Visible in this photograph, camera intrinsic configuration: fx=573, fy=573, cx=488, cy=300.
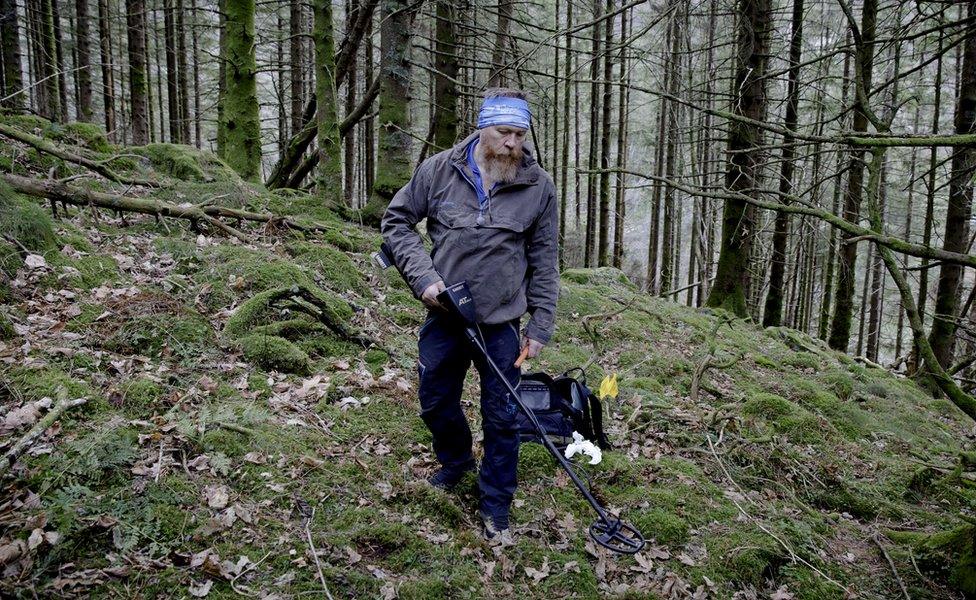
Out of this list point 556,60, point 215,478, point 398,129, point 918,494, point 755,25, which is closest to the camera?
point 215,478

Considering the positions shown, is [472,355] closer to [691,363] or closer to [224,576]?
[224,576]

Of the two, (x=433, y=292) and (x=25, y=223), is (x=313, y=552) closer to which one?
(x=433, y=292)

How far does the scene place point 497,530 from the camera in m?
3.52

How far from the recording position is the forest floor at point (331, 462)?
2805 millimetres

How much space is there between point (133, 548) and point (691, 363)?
6.24m

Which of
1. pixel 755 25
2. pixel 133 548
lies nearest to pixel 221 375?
pixel 133 548

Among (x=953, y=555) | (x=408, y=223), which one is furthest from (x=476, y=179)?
(x=953, y=555)

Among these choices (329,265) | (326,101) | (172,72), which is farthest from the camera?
(172,72)

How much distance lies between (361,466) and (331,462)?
194 millimetres

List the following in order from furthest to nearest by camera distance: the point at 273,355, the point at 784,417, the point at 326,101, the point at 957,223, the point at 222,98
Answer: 1. the point at 222,98
2. the point at 957,223
3. the point at 326,101
4. the point at 784,417
5. the point at 273,355

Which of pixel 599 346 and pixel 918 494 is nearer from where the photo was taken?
pixel 918 494

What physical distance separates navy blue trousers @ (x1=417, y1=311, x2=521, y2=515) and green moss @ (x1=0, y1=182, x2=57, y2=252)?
3.81 m

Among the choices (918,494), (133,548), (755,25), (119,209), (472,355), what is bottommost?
(918,494)

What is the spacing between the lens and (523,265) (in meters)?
3.47
